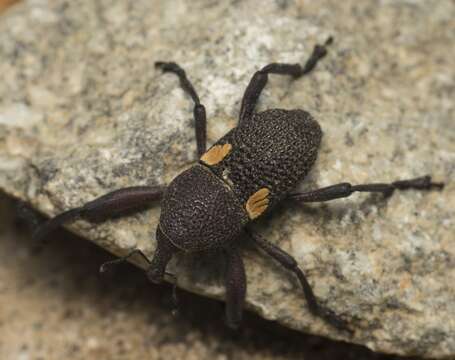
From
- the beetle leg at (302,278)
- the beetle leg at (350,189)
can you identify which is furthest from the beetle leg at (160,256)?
the beetle leg at (350,189)

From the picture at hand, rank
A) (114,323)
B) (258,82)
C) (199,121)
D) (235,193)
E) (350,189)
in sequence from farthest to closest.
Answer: (114,323) < (258,82) < (199,121) < (350,189) < (235,193)

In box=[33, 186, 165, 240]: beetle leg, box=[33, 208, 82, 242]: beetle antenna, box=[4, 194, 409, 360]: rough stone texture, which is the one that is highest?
box=[33, 186, 165, 240]: beetle leg

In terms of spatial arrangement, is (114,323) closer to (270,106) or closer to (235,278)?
(235,278)

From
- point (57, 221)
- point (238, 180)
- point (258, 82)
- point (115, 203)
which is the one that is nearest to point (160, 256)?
point (115, 203)

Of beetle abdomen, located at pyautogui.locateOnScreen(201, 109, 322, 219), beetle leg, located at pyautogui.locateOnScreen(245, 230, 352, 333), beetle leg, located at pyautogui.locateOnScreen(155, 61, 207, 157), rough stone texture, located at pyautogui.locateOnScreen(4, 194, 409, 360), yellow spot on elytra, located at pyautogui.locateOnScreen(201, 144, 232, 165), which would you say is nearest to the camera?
beetle abdomen, located at pyautogui.locateOnScreen(201, 109, 322, 219)

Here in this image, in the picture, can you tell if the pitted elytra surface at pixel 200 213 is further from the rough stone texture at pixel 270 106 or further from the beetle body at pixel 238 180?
the rough stone texture at pixel 270 106

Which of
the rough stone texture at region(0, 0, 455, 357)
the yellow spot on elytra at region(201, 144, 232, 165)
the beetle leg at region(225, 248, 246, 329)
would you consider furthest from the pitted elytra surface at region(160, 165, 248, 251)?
the rough stone texture at region(0, 0, 455, 357)

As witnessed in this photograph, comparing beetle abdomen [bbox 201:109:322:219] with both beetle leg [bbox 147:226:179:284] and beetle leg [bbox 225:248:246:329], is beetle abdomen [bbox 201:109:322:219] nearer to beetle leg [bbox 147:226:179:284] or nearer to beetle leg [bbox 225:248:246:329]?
beetle leg [bbox 225:248:246:329]
